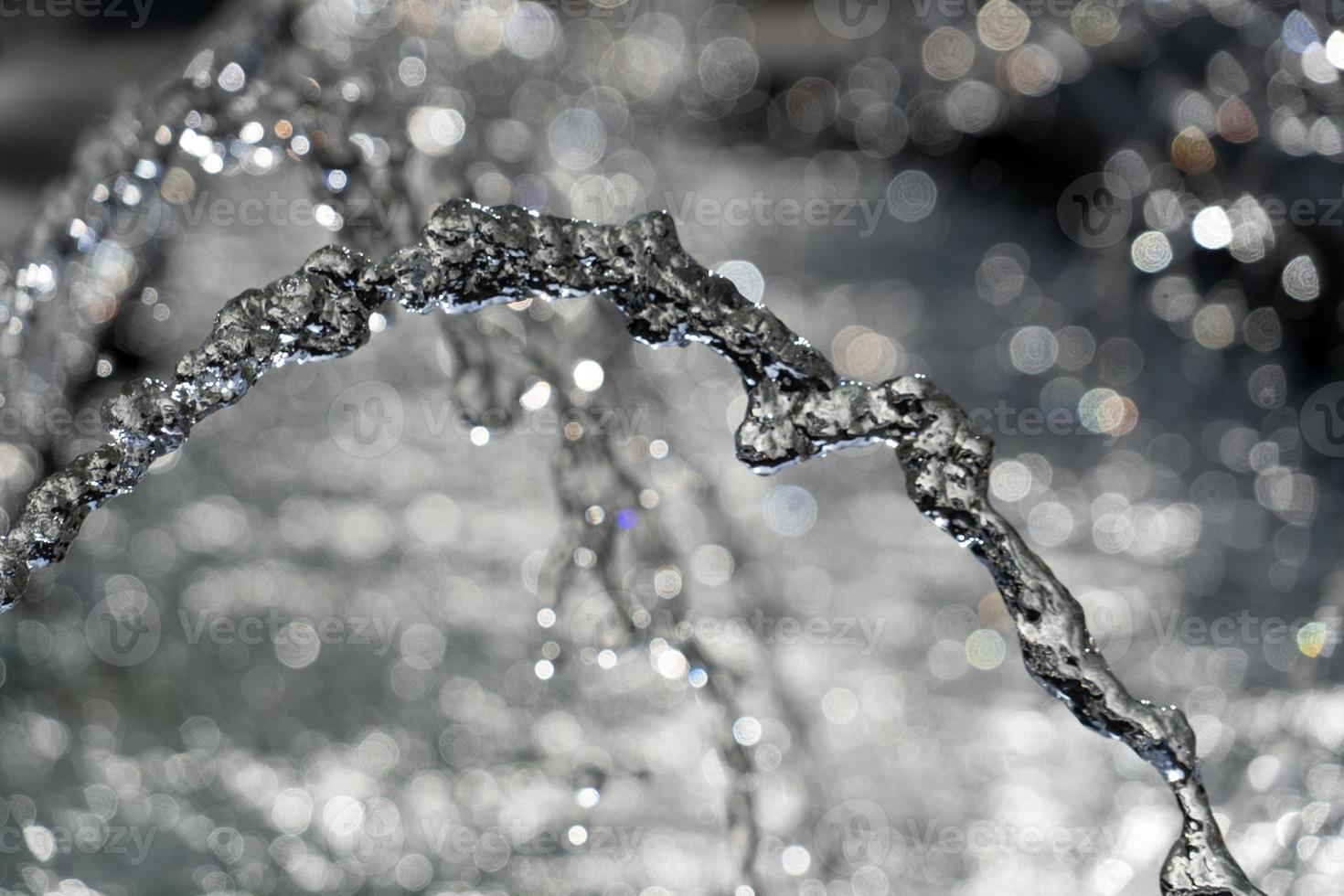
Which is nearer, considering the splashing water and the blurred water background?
the splashing water

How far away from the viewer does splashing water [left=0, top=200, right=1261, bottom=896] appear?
0.58 metres

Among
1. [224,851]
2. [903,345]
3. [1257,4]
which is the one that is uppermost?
[1257,4]

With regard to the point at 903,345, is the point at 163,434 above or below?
below

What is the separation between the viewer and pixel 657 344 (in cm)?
65

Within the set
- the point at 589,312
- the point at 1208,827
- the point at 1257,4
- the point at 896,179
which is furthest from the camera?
the point at 896,179

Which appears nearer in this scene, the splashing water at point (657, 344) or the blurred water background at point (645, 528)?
the splashing water at point (657, 344)

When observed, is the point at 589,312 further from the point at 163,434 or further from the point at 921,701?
the point at 163,434

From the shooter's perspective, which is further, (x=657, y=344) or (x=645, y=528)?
(x=645, y=528)

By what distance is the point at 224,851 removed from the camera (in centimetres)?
97

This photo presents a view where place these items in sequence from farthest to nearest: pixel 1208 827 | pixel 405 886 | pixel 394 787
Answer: pixel 394 787 → pixel 405 886 → pixel 1208 827

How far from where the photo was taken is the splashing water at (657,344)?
1.89 feet

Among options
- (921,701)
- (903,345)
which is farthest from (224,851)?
(903,345)

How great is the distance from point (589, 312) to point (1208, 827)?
0.98m

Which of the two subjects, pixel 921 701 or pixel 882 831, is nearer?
pixel 882 831
